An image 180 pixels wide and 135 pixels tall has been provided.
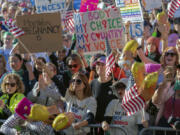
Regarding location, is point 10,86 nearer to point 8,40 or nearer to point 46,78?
point 46,78

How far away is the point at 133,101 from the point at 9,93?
6.17 feet

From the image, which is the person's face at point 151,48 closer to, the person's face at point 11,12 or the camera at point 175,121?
the camera at point 175,121

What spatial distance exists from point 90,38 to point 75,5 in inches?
190

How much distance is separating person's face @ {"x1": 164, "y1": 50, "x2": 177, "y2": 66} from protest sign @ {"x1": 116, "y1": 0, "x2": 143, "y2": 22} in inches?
125

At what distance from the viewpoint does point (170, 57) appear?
6.55 m

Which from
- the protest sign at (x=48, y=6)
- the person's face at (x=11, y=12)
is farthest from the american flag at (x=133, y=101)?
the person's face at (x=11, y=12)

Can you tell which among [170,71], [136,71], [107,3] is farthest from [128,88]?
[107,3]

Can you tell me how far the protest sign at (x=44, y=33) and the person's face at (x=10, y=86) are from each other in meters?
1.15

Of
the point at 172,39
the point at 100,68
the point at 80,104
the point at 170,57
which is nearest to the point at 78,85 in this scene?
the point at 80,104

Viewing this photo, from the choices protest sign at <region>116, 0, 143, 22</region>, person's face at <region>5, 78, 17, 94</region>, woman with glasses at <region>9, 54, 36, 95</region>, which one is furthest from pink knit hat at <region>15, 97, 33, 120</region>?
protest sign at <region>116, 0, 143, 22</region>

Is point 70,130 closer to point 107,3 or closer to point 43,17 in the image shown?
point 43,17

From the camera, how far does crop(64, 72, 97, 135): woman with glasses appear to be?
6727 mm

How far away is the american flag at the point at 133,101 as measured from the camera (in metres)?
6.39

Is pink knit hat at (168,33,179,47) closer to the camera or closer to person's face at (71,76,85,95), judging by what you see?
person's face at (71,76,85,95)
